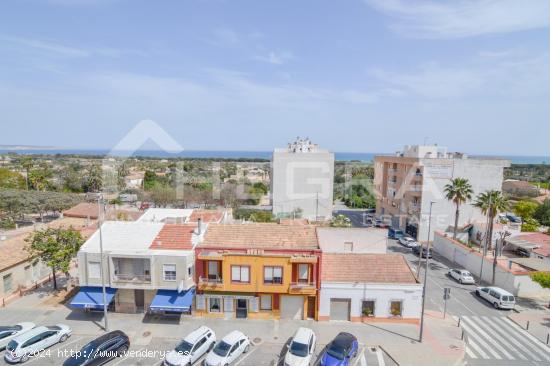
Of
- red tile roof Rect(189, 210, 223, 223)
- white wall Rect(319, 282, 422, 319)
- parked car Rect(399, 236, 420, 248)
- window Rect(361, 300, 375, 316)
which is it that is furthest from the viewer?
parked car Rect(399, 236, 420, 248)

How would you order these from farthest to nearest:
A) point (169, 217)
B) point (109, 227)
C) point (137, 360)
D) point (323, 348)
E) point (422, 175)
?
point (422, 175) → point (169, 217) → point (109, 227) → point (323, 348) → point (137, 360)

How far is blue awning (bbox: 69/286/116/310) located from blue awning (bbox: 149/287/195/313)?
358cm

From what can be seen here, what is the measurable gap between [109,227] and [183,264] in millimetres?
8265

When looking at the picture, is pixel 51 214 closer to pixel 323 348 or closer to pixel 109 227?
pixel 109 227

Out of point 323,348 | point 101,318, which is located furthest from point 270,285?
point 101,318

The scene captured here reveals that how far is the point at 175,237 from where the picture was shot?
2509 cm

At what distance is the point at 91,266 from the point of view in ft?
78.1

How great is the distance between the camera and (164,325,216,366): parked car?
18141 mm

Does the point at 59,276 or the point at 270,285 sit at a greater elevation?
the point at 270,285

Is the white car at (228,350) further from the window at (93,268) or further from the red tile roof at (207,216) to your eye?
the red tile roof at (207,216)

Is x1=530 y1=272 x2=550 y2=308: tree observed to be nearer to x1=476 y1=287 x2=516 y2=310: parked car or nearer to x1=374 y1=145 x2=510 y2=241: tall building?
→ x1=476 y1=287 x2=516 y2=310: parked car

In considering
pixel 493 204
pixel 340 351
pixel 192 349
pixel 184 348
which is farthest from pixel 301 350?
pixel 493 204

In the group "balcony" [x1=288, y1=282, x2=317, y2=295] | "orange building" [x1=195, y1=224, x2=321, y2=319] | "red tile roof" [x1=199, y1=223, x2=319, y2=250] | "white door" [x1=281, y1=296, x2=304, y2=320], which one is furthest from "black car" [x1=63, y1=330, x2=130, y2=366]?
"balcony" [x1=288, y1=282, x2=317, y2=295]

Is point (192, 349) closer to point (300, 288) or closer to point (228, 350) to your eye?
point (228, 350)
